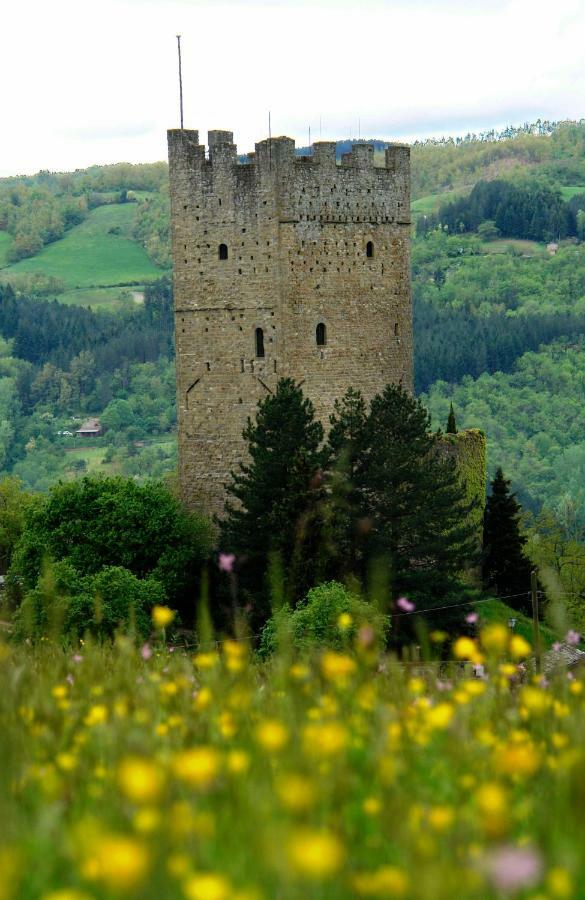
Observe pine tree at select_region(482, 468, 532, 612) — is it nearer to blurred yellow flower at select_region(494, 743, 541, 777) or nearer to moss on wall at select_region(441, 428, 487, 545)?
moss on wall at select_region(441, 428, 487, 545)

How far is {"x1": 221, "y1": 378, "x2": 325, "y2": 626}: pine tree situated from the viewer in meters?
33.6

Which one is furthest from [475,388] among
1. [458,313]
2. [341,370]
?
[341,370]

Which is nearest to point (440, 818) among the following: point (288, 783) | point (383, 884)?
point (288, 783)

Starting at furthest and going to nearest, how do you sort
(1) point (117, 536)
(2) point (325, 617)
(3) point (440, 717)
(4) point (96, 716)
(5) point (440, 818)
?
(1) point (117, 536) → (2) point (325, 617) → (4) point (96, 716) → (3) point (440, 717) → (5) point (440, 818)

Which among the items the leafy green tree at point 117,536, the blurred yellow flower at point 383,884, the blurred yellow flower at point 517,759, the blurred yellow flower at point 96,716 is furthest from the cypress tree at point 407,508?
the blurred yellow flower at point 383,884

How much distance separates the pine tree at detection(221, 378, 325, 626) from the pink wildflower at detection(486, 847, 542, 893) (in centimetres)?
2788

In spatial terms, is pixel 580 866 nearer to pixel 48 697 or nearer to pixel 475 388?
pixel 48 697

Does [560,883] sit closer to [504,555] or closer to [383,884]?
[383,884]

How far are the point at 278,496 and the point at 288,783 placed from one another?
29068 mm

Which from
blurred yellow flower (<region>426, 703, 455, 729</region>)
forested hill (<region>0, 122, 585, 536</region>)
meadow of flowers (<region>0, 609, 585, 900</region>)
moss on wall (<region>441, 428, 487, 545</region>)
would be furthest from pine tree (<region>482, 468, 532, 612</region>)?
forested hill (<region>0, 122, 585, 536</region>)

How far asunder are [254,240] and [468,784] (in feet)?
103

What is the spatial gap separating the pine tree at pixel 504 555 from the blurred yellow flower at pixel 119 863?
34.3 m

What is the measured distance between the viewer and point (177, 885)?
5.14 metres

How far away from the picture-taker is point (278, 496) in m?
34.7
